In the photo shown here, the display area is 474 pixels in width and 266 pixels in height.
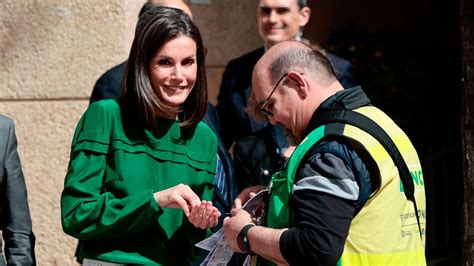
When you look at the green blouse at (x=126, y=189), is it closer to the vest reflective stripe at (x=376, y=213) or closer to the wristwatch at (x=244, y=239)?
the wristwatch at (x=244, y=239)

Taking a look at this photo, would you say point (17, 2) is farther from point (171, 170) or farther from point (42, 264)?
point (171, 170)

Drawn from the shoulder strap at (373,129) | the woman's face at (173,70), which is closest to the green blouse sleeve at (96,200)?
the woman's face at (173,70)

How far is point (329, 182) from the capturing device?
9.07 feet

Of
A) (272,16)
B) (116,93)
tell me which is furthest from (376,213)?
(272,16)

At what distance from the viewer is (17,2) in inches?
229

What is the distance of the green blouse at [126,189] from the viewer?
3406mm

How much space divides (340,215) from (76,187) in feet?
3.61

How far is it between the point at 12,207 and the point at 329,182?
1.50m

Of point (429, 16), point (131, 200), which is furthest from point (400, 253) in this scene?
point (429, 16)

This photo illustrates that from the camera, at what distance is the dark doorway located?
757 centimetres

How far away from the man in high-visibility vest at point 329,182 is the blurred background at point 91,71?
2.31 metres

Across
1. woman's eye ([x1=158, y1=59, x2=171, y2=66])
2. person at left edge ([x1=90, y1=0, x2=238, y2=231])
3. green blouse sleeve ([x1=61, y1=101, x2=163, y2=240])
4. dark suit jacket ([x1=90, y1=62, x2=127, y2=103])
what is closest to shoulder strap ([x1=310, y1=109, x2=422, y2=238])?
green blouse sleeve ([x1=61, y1=101, x2=163, y2=240])

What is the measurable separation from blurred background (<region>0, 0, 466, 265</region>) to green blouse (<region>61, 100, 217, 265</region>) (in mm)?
2031

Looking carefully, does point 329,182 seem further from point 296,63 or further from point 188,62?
point 188,62
